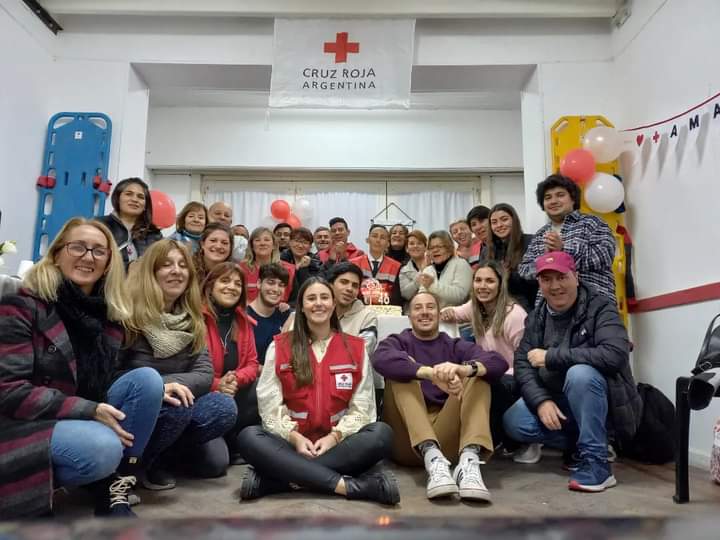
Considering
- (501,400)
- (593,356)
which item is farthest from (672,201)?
(501,400)

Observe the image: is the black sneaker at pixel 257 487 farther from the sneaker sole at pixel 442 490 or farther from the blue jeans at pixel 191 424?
the sneaker sole at pixel 442 490

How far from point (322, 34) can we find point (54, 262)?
101 inches

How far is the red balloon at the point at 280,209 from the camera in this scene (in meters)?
Result: 5.25

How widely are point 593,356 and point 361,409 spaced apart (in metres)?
0.83

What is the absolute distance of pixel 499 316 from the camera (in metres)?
2.45

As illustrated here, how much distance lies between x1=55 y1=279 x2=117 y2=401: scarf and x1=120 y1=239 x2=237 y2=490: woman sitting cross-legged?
20cm

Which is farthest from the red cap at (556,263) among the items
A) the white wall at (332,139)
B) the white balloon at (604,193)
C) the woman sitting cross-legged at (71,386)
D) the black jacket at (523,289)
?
the white wall at (332,139)

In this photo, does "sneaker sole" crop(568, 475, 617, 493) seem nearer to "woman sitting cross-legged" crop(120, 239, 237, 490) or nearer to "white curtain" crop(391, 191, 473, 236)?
"woman sitting cross-legged" crop(120, 239, 237, 490)

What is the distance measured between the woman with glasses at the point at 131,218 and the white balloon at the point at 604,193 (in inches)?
93.9

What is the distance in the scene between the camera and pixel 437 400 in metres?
2.21

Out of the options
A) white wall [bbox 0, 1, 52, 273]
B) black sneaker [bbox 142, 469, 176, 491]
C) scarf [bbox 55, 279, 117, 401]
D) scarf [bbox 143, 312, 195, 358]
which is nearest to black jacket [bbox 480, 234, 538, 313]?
scarf [bbox 143, 312, 195, 358]

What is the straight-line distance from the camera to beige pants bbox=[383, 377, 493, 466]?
1943 millimetres

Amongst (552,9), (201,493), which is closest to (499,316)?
(201,493)

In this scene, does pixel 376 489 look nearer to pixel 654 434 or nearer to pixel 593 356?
pixel 593 356
